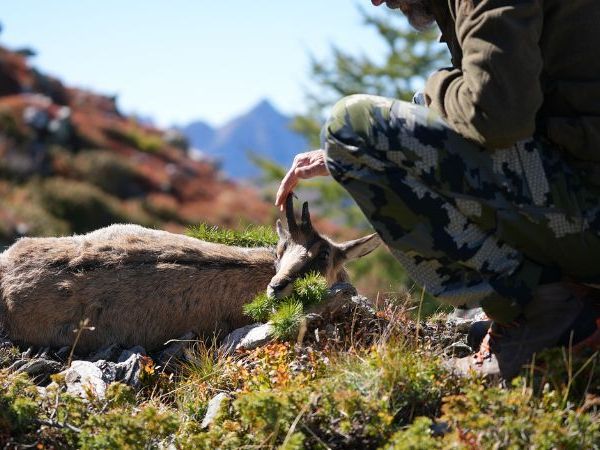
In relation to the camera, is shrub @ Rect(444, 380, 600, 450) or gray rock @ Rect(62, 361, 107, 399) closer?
shrub @ Rect(444, 380, 600, 450)

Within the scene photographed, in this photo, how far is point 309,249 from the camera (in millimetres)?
7301

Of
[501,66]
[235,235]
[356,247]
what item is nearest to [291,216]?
[356,247]

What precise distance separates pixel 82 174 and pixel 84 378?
35126 millimetres

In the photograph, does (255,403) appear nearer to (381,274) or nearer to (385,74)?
(381,274)

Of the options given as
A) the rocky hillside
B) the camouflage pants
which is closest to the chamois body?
the camouflage pants

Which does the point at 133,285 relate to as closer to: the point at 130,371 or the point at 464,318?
the point at 130,371

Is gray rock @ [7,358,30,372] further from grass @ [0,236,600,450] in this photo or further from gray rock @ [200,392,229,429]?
gray rock @ [200,392,229,429]

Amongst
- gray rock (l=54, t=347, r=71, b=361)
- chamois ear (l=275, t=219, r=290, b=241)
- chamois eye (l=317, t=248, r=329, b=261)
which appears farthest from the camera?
chamois ear (l=275, t=219, r=290, b=241)

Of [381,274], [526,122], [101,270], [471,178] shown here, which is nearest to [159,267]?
[101,270]

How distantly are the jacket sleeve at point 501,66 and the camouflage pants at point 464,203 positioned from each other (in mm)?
298

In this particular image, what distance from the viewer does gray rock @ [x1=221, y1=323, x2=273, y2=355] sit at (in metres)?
5.95

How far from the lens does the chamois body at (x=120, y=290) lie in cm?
689

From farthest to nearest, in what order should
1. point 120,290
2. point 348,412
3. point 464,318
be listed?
1. point 120,290
2. point 464,318
3. point 348,412

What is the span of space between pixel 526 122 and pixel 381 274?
20.1 meters
